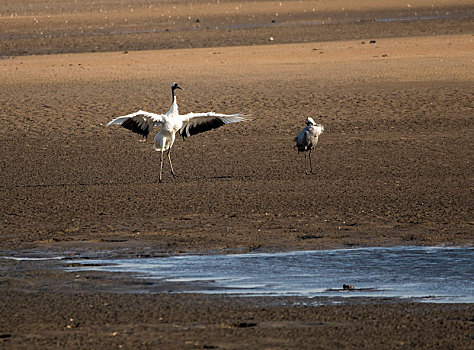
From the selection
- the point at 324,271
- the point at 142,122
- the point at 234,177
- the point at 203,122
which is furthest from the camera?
the point at 203,122

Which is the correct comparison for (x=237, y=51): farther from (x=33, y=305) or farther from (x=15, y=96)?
(x=33, y=305)

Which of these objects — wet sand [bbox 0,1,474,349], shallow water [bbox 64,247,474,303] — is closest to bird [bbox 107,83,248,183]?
wet sand [bbox 0,1,474,349]

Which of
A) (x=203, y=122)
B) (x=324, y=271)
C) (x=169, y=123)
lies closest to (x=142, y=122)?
(x=169, y=123)

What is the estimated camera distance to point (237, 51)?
26828mm

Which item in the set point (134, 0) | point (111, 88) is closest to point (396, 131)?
point (111, 88)

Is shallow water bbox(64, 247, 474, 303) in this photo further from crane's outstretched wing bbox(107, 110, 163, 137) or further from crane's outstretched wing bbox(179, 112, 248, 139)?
crane's outstretched wing bbox(179, 112, 248, 139)

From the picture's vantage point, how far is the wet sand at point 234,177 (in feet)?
20.8

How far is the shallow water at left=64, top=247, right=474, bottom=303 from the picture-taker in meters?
7.11

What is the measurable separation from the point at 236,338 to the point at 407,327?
3.68 ft

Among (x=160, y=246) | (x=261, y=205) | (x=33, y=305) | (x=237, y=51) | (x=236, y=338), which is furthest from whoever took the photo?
(x=237, y=51)

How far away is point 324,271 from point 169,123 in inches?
223

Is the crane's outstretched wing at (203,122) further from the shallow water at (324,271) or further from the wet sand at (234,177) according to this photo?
the shallow water at (324,271)

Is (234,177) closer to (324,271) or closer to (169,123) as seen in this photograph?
(169,123)

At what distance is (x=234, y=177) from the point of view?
12.6 metres
